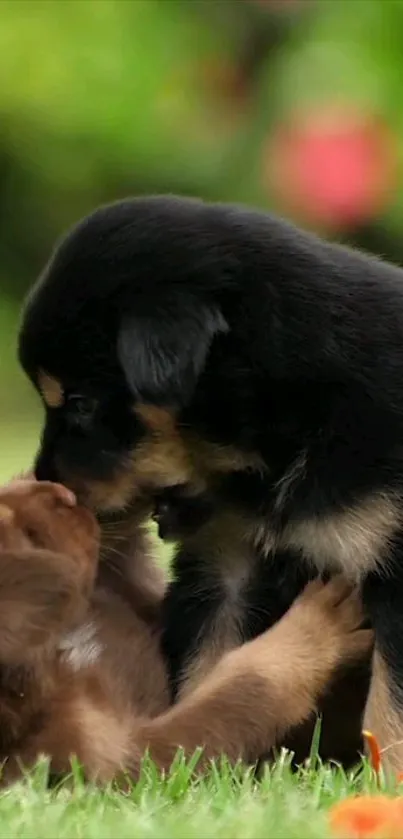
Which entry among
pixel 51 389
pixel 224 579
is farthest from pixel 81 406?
pixel 224 579

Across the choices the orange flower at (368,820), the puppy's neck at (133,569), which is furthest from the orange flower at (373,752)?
the puppy's neck at (133,569)

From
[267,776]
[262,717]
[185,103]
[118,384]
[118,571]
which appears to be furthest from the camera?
[185,103]

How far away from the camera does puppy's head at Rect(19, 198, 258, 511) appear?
2.71 meters

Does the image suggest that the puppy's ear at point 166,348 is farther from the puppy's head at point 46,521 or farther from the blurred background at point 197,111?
the blurred background at point 197,111

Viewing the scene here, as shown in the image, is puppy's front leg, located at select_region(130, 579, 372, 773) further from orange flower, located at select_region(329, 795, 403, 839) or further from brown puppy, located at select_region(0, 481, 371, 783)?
orange flower, located at select_region(329, 795, 403, 839)

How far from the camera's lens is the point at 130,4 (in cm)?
964

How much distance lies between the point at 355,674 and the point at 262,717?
30 centimetres

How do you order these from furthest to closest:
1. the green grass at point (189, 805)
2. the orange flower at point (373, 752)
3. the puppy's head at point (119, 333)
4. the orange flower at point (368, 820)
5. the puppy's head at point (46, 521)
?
the puppy's head at point (119, 333)
the puppy's head at point (46, 521)
the orange flower at point (373, 752)
the green grass at point (189, 805)
the orange flower at point (368, 820)

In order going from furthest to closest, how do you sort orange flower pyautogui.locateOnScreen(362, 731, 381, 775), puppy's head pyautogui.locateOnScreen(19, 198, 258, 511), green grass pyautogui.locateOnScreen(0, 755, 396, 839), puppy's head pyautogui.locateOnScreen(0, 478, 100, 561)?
1. puppy's head pyautogui.locateOnScreen(19, 198, 258, 511)
2. puppy's head pyautogui.locateOnScreen(0, 478, 100, 561)
3. orange flower pyautogui.locateOnScreen(362, 731, 381, 775)
4. green grass pyautogui.locateOnScreen(0, 755, 396, 839)

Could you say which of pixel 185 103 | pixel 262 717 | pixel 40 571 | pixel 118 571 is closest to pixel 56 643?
pixel 40 571

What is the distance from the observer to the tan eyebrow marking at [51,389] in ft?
9.19

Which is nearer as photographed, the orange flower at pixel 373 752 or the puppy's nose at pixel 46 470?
the orange flower at pixel 373 752

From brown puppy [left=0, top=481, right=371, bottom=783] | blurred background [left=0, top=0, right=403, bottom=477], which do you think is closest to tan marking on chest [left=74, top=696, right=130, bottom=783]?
brown puppy [left=0, top=481, right=371, bottom=783]

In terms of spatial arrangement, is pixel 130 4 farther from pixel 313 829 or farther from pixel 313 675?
pixel 313 829
